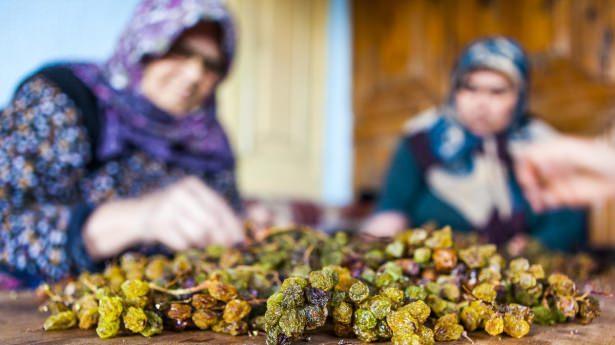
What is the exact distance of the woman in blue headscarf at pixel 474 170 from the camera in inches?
84.8

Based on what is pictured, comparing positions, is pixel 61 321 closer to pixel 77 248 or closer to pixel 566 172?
pixel 77 248

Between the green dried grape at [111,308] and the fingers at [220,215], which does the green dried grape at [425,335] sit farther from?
the fingers at [220,215]

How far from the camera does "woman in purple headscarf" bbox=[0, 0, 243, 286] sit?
103cm

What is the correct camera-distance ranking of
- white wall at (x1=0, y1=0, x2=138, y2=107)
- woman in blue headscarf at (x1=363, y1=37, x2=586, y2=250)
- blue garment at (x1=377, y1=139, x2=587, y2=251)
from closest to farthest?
white wall at (x1=0, y1=0, x2=138, y2=107) < woman in blue headscarf at (x1=363, y1=37, x2=586, y2=250) < blue garment at (x1=377, y1=139, x2=587, y2=251)

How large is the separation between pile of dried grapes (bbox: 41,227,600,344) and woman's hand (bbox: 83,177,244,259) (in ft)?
0.91

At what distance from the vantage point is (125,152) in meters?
1.44

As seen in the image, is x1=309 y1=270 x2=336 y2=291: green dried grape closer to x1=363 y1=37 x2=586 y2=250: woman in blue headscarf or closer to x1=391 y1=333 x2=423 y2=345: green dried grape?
x1=391 y1=333 x2=423 y2=345: green dried grape

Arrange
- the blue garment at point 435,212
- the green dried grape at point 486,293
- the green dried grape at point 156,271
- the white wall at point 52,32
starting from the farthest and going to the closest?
1. the blue garment at point 435,212
2. the white wall at point 52,32
3. the green dried grape at point 156,271
4. the green dried grape at point 486,293

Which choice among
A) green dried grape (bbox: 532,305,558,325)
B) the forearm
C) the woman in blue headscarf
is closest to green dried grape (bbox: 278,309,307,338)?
green dried grape (bbox: 532,305,558,325)

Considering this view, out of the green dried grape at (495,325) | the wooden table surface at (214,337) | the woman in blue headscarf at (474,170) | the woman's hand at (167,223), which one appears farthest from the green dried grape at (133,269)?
the woman in blue headscarf at (474,170)

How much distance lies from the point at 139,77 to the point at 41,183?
43 cm

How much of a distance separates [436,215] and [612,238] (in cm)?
91

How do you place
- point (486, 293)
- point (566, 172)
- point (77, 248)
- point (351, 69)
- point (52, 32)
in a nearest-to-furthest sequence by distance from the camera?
point (486, 293) < point (77, 248) < point (52, 32) < point (566, 172) < point (351, 69)

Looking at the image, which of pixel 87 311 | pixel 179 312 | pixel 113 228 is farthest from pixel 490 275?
pixel 113 228
